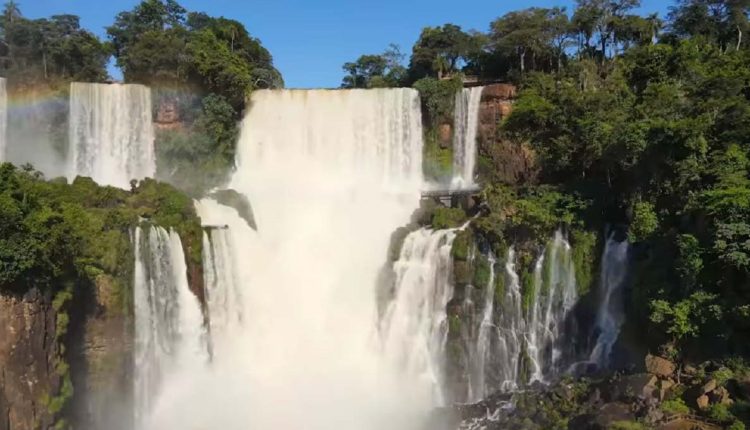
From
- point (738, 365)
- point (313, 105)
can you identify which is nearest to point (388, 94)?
point (313, 105)

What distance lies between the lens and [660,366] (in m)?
15.2

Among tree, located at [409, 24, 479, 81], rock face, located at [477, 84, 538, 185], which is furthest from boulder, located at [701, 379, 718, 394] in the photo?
tree, located at [409, 24, 479, 81]

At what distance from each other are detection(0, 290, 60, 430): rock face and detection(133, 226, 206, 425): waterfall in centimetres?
353

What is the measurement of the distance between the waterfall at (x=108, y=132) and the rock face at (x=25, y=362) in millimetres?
13161

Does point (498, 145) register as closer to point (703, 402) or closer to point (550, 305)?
point (550, 305)

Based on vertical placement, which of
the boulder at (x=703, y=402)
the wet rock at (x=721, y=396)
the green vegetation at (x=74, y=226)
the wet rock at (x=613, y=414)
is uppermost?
the green vegetation at (x=74, y=226)

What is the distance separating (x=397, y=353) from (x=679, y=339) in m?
9.26

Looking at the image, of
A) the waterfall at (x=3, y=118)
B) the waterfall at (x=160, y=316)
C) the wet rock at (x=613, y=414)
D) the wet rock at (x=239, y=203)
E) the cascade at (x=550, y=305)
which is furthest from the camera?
the waterfall at (x=3, y=118)

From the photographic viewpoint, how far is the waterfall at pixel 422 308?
66.9 ft

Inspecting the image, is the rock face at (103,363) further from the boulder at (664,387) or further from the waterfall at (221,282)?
the boulder at (664,387)

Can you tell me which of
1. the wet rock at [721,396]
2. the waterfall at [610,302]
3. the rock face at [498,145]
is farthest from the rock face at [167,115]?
the wet rock at [721,396]

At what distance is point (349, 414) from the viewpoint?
18.9m

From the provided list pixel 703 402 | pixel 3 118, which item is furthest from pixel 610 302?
pixel 3 118

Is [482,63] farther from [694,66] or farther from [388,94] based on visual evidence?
[694,66]
